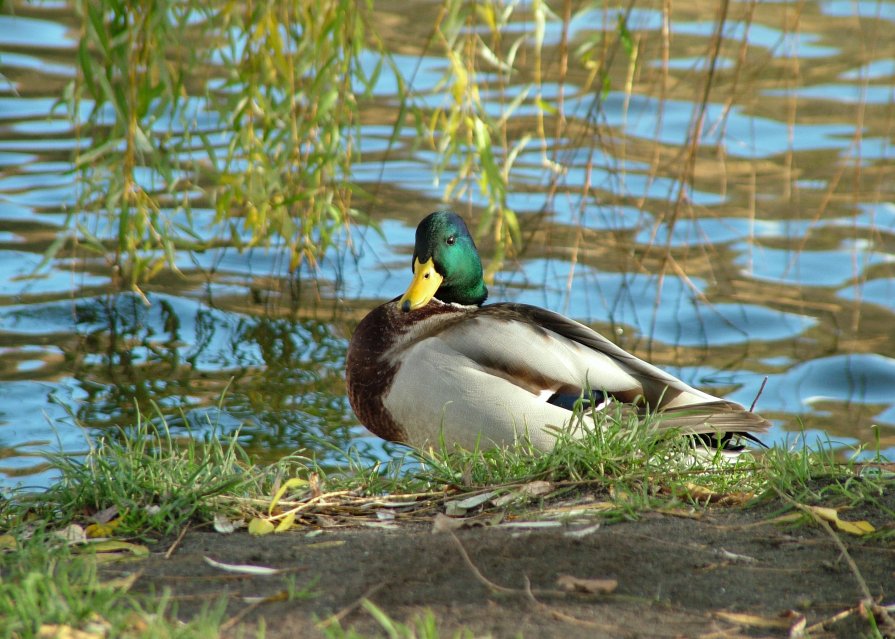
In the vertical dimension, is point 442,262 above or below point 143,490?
above

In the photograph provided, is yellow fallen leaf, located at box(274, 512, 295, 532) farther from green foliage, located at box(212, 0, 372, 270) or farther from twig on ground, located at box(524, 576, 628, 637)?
green foliage, located at box(212, 0, 372, 270)

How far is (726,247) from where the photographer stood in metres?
7.66

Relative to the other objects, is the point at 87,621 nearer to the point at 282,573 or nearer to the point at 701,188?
the point at 282,573

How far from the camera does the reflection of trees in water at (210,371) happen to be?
5395 millimetres

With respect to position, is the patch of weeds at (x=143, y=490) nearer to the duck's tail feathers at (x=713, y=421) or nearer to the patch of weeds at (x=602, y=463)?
the patch of weeds at (x=602, y=463)

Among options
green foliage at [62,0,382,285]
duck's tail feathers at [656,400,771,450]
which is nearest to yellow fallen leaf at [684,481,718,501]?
duck's tail feathers at [656,400,771,450]

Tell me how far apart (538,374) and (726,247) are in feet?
13.3

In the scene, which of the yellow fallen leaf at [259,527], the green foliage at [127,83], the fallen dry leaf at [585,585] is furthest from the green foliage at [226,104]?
the fallen dry leaf at [585,585]

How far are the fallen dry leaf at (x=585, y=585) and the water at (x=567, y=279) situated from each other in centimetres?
240

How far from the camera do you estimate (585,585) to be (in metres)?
2.48

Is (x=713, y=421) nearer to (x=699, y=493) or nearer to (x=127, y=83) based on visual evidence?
(x=699, y=493)

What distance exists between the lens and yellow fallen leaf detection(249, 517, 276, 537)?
2.93 meters

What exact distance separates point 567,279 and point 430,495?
3998 millimetres

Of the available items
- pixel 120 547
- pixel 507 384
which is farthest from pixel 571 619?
pixel 507 384
